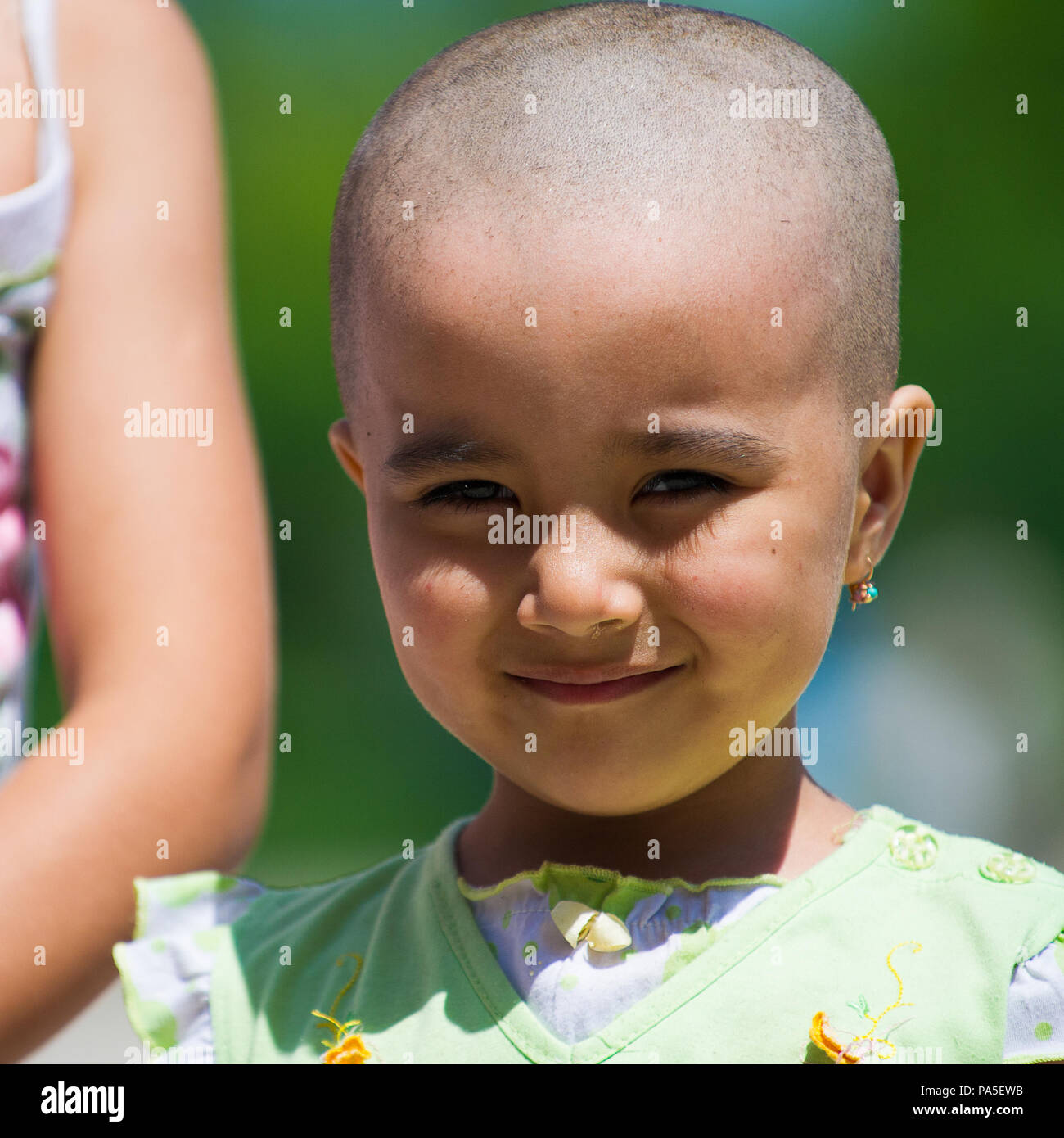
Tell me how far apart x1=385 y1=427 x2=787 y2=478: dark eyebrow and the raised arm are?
40 cm

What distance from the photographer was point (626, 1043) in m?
1.11

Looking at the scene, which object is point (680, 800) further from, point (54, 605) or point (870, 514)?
point (54, 605)

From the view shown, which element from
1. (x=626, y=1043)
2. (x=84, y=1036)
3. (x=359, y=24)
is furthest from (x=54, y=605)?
(x=359, y=24)

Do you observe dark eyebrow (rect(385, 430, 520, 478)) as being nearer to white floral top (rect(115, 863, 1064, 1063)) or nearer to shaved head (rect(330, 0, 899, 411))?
shaved head (rect(330, 0, 899, 411))

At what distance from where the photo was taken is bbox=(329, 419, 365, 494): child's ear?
1.30 metres

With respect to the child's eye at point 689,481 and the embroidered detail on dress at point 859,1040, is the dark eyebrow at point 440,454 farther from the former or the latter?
the embroidered detail on dress at point 859,1040

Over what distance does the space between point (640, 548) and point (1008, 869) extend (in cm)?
47

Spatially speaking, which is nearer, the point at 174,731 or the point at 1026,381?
the point at 174,731

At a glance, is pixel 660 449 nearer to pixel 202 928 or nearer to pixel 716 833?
pixel 716 833

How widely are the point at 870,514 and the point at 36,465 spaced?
2.99 feet

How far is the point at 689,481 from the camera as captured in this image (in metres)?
1.06

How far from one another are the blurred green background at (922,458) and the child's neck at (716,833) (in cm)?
249

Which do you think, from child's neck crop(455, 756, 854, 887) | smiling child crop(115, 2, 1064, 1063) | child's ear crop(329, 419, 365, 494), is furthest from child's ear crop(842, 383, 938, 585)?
child's ear crop(329, 419, 365, 494)

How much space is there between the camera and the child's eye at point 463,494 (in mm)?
1097
